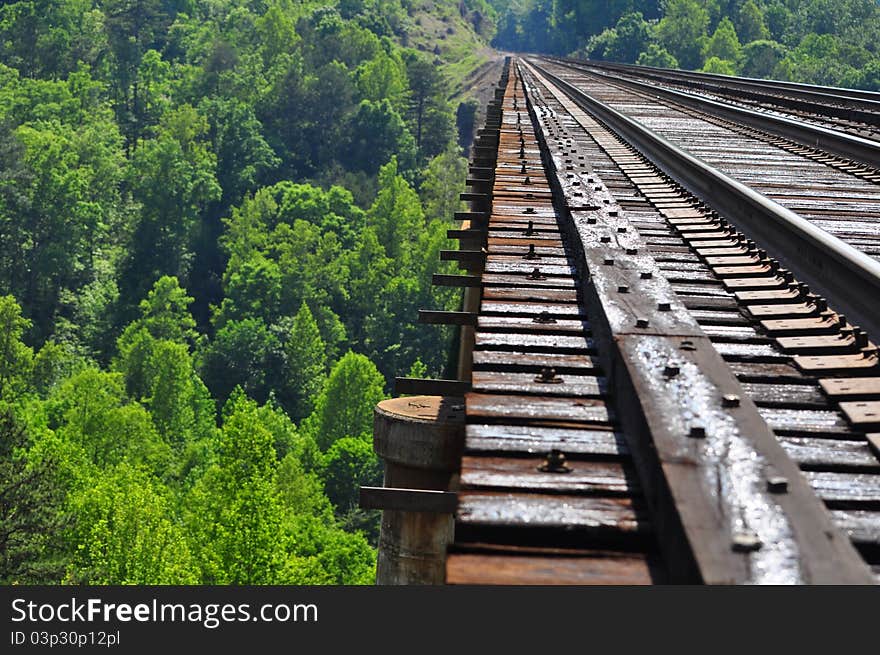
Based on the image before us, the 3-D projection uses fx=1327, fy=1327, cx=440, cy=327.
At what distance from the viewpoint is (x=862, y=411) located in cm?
381

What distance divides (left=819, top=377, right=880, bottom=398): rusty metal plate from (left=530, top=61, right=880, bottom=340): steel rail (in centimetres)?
81

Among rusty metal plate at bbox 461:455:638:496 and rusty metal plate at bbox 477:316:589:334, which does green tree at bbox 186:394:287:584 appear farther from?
rusty metal plate at bbox 461:455:638:496

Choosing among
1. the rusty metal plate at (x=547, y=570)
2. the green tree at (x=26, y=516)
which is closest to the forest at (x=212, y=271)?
the green tree at (x=26, y=516)

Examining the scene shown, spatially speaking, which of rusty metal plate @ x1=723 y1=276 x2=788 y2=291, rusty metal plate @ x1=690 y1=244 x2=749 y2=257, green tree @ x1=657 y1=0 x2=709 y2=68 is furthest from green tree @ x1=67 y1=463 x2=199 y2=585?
green tree @ x1=657 y1=0 x2=709 y2=68

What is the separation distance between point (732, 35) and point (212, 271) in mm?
47000

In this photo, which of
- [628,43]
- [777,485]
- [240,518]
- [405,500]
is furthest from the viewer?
[628,43]

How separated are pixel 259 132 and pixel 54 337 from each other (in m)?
33.6

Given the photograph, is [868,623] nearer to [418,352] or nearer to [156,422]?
[156,422]

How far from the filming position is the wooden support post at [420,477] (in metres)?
6.38

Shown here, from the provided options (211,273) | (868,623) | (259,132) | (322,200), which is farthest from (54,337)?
(868,623)

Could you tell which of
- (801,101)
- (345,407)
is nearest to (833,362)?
(801,101)

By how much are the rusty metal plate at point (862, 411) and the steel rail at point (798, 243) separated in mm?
1070

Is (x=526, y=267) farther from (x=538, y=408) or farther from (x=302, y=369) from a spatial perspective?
(x=302, y=369)

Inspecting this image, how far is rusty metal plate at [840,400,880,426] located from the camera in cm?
373
